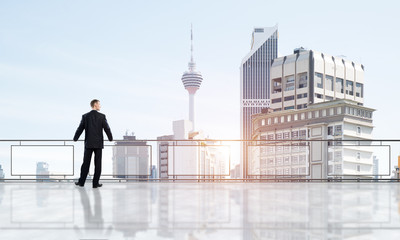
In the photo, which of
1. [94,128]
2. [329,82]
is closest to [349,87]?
[329,82]

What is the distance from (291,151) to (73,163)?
329 inches

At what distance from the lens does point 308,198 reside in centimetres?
988

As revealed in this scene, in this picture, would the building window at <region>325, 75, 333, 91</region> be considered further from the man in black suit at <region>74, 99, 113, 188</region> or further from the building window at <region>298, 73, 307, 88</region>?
the man in black suit at <region>74, 99, 113, 188</region>

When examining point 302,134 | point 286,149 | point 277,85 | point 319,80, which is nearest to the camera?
point 286,149

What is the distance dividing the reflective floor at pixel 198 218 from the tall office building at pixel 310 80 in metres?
136

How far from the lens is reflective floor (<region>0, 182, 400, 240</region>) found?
18.4 feet

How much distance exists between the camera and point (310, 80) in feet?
464

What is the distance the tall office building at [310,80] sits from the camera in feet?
470

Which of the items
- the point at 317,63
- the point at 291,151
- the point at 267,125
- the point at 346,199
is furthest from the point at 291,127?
the point at 346,199

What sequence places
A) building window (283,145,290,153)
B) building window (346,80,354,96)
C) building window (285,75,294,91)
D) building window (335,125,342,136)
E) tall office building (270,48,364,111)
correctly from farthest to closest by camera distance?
1. building window (346,80,354,96)
2. building window (285,75,294,91)
3. tall office building (270,48,364,111)
4. building window (335,125,342,136)
5. building window (283,145,290,153)

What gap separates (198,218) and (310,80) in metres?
139

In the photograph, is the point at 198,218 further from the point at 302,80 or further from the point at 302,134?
the point at 302,80

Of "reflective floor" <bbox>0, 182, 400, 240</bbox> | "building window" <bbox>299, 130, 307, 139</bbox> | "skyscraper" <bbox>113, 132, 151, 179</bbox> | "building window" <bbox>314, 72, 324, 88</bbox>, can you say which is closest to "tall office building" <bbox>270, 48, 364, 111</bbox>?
"building window" <bbox>314, 72, 324, 88</bbox>

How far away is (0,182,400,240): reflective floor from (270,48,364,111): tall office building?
136 m
